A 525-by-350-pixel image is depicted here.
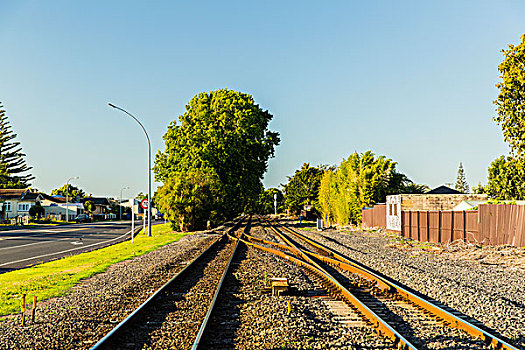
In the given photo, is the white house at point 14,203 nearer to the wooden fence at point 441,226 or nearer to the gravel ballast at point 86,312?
the wooden fence at point 441,226

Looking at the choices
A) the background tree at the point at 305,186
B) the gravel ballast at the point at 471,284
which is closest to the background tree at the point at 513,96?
the gravel ballast at the point at 471,284

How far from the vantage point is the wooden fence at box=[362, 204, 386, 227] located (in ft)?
139

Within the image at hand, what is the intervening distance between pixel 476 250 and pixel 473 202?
18988 mm

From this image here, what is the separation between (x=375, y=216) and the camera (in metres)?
44.3

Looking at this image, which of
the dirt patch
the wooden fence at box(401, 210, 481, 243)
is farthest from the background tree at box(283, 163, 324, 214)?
the dirt patch

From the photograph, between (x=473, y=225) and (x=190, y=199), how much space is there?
76.9ft

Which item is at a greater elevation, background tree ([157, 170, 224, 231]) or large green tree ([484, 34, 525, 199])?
large green tree ([484, 34, 525, 199])

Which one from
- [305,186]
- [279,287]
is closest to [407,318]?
[279,287]

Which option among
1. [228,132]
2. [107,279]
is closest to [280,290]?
[107,279]

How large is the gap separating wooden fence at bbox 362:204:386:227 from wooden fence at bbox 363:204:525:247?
27.9 feet

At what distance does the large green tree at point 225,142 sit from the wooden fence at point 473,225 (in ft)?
62.2

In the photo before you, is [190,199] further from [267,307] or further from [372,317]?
[372,317]

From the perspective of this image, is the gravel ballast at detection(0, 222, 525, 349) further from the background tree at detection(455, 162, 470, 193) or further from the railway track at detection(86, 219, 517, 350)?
the background tree at detection(455, 162, 470, 193)

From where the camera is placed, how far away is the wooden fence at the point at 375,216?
42.2 meters
